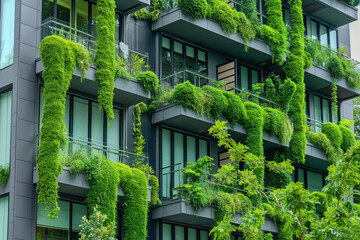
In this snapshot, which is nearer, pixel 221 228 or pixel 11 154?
pixel 221 228

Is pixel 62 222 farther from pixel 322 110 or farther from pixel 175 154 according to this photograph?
pixel 322 110

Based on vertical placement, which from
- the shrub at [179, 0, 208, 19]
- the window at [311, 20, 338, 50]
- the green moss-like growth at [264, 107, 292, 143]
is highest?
the window at [311, 20, 338, 50]

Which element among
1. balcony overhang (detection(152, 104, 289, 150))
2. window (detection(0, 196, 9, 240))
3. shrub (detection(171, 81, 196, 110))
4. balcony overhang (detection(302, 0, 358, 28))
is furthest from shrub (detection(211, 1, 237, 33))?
window (detection(0, 196, 9, 240))

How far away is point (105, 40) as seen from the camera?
33250 mm

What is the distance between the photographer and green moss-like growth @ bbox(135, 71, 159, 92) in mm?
34250

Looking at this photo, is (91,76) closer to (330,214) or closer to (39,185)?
(39,185)

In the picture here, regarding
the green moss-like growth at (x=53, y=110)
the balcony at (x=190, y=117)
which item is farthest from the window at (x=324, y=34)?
the green moss-like growth at (x=53, y=110)

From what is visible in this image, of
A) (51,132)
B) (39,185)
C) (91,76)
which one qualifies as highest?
(91,76)

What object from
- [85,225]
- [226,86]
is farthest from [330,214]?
[226,86]

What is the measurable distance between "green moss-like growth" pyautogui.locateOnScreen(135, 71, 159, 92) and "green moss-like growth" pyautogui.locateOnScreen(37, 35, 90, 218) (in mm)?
3243

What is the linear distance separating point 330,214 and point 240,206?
13.8m

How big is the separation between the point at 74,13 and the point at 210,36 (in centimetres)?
800

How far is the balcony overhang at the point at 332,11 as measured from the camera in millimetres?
46625

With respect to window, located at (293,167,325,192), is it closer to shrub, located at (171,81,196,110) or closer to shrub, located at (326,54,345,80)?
shrub, located at (326,54,345,80)
